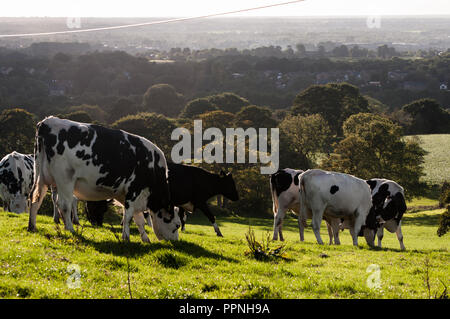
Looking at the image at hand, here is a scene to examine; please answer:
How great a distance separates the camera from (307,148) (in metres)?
74.7

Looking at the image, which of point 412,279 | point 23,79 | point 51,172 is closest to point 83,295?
point 51,172

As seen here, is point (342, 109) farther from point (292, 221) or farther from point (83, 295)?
point (83, 295)

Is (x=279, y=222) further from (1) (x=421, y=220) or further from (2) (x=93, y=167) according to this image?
(1) (x=421, y=220)

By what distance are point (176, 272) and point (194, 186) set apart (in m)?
11.2

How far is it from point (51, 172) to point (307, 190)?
10.4m

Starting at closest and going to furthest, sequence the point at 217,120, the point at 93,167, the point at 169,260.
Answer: the point at 169,260
the point at 93,167
the point at 217,120

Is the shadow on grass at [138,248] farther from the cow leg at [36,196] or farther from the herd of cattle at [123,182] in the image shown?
the cow leg at [36,196]

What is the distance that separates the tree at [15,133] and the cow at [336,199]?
52.7 m

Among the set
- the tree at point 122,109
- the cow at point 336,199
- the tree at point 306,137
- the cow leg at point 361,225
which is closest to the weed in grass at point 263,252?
the cow at point 336,199

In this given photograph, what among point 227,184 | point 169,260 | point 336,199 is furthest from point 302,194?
point 169,260

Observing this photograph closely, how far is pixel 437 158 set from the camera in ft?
296

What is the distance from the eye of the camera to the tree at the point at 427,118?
108312 millimetres

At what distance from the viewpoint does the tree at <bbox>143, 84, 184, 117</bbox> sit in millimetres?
155750

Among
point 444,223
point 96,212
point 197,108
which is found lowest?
point 197,108
